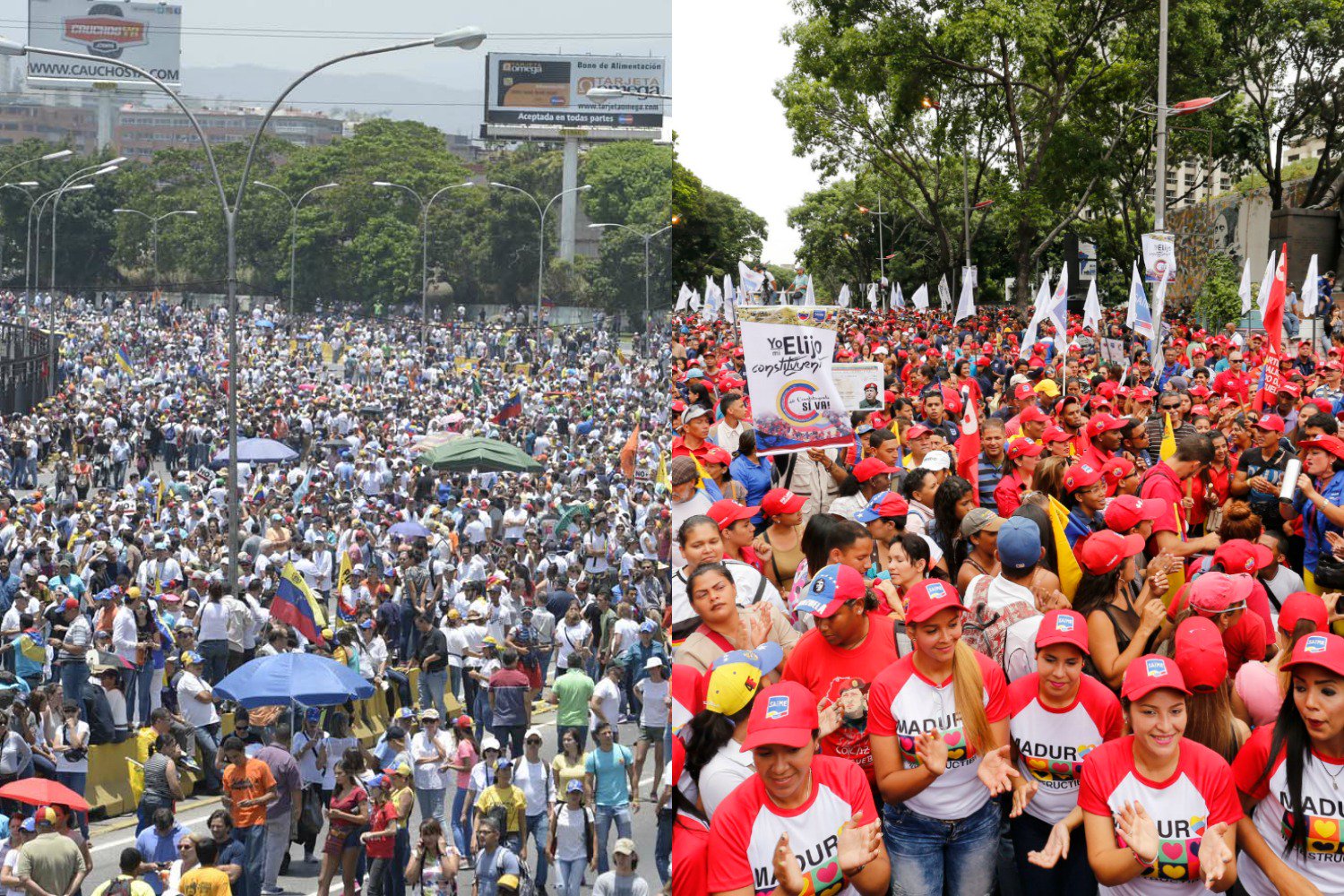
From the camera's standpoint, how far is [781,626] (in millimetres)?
5195

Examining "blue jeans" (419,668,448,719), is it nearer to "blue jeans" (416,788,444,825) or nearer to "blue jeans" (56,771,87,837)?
"blue jeans" (416,788,444,825)

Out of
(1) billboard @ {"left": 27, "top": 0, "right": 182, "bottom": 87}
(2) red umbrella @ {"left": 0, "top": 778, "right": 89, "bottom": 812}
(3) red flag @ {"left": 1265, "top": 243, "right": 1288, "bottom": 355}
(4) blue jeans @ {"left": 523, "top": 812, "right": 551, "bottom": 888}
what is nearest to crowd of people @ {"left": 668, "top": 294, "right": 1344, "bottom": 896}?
(4) blue jeans @ {"left": 523, "top": 812, "right": 551, "bottom": 888}

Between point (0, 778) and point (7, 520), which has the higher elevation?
point (7, 520)

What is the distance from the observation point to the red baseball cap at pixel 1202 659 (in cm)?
449

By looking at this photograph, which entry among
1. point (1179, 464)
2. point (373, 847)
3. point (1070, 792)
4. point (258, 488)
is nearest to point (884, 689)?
point (1070, 792)

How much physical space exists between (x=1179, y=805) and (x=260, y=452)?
6.31m

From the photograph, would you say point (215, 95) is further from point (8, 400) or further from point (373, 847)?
point (8, 400)

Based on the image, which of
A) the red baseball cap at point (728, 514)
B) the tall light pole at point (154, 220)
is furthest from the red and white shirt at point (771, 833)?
the tall light pole at point (154, 220)

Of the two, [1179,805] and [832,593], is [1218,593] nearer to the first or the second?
[1179,805]

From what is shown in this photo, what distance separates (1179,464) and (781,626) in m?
3.63

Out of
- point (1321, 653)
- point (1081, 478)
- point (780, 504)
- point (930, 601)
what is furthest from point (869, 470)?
point (1321, 653)

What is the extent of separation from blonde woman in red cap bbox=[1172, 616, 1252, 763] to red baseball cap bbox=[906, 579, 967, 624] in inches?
28.9

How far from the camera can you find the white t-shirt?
12.3 ft

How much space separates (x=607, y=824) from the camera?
128 inches
